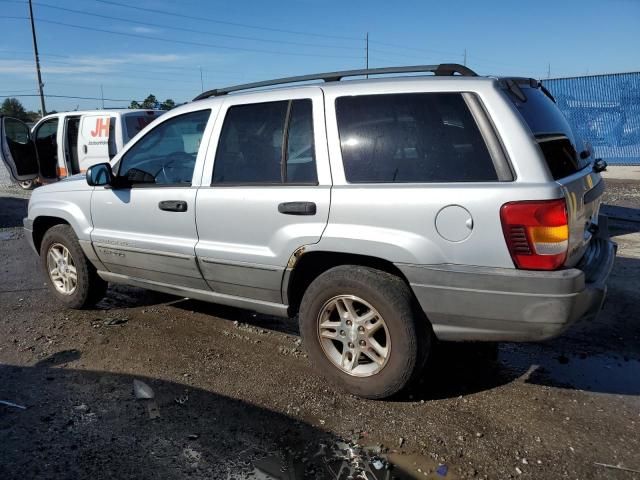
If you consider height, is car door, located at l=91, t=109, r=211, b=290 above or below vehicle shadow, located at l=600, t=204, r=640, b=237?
above

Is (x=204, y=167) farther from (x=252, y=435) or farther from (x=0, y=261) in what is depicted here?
(x=0, y=261)

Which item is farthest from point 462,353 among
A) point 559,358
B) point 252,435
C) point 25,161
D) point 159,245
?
point 25,161

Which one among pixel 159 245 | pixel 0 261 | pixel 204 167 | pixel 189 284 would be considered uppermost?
pixel 204 167

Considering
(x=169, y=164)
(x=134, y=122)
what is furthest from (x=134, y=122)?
(x=169, y=164)

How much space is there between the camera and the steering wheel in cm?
433

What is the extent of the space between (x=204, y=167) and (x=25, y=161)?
8.70 m

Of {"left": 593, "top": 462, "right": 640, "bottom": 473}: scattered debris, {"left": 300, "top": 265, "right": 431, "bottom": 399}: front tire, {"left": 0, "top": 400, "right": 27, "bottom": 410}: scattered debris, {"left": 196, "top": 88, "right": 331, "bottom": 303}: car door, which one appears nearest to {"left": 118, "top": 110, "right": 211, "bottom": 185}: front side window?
{"left": 196, "top": 88, "right": 331, "bottom": 303}: car door

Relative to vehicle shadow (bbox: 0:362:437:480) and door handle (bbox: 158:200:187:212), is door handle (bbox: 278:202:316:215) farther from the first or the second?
vehicle shadow (bbox: 0:362:437:480)

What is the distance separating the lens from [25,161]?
11023 millimetres

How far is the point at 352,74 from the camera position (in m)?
3.80

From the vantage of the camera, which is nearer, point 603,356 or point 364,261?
point 364,261

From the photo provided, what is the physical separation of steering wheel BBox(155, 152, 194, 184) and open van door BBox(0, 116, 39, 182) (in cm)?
756

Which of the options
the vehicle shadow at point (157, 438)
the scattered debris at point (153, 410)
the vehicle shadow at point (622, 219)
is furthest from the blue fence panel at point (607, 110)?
the scattered debris at point (153, 410)

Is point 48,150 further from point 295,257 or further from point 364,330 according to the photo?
point 364,330
